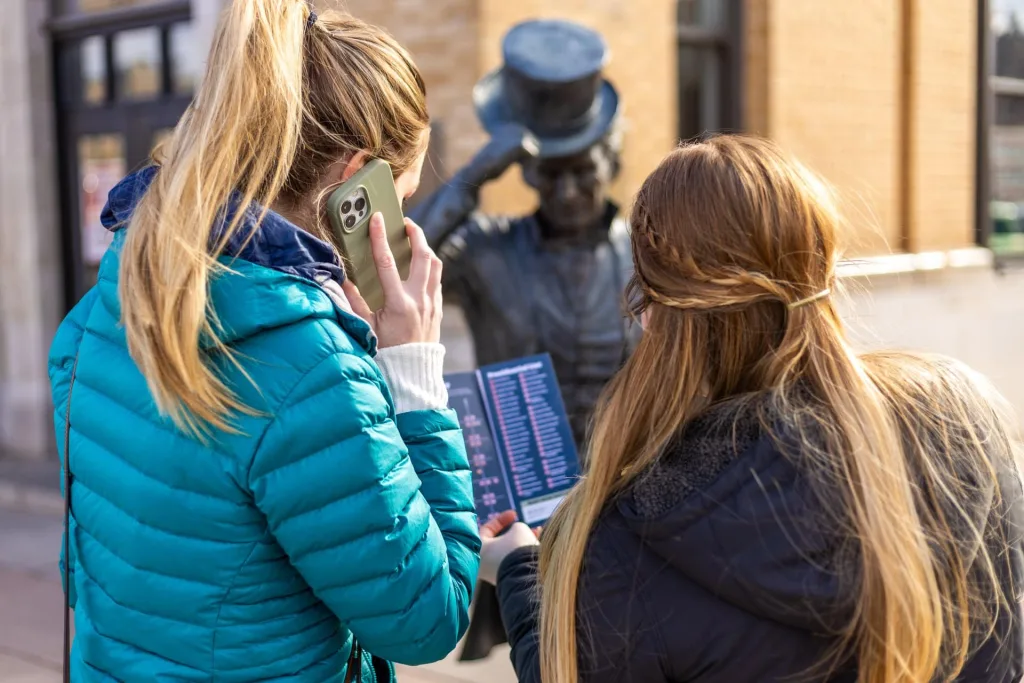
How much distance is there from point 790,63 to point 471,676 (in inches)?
188

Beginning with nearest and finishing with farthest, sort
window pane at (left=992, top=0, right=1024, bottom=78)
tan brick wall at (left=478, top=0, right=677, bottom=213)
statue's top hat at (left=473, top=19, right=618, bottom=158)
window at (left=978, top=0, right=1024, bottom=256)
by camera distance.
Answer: statue's top hat at (left=473, top=19, right=618, bottom=158) < tan brick wall at (left=478, top=0, right=677, bottom=213) < window at (left=978, top=0, right=1024, bottom=256) < window pane at (left=992, top=0, right=1024, bottom=78)

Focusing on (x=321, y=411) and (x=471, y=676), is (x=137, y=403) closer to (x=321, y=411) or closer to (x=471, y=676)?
(x=321, y=411)

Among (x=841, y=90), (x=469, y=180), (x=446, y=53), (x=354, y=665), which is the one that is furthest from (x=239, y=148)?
(x=841, y=90)

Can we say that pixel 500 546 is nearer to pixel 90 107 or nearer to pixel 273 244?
pixel 273 244

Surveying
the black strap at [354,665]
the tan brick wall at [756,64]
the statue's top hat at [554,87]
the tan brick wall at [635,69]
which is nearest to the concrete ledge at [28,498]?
the tan brick wall at [635,69]

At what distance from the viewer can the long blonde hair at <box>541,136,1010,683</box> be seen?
1.18 meters

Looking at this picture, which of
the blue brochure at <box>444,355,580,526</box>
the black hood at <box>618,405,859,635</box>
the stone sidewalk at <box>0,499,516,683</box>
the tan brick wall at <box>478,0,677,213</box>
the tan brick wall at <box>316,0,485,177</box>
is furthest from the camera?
the tan brick wall at <box>478,0,677,213</box>

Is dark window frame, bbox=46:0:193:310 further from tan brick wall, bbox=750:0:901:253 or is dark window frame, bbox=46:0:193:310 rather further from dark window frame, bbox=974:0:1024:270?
dark window frame, bbox=974:0:1024:270

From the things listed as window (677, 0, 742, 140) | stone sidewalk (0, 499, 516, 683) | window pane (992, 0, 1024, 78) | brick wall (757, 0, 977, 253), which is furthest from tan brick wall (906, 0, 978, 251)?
stone sidewalk (0, 499, 516, 683)

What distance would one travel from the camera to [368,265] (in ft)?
4.82

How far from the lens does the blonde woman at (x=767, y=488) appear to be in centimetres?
117

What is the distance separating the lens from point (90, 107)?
7.56m

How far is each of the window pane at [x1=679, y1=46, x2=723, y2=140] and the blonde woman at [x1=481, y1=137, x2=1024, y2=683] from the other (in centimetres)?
583

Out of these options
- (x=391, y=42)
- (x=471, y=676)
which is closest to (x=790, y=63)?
(x=471, y=676)
